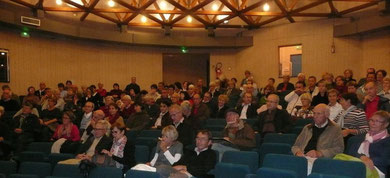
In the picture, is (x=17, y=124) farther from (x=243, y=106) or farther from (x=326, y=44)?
(x=326, y=44)

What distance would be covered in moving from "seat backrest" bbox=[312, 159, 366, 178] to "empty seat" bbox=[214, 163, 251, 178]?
67cm

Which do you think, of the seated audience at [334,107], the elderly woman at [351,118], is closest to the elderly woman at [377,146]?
the elderly woman at [351,118]

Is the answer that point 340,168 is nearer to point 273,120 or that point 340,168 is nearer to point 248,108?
point 273,120

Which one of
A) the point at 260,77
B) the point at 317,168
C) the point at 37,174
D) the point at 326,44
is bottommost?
the point at 37,174

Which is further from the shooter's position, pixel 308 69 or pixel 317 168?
pixel 308 69

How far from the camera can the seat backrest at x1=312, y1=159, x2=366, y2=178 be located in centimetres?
390

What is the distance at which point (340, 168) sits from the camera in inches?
159

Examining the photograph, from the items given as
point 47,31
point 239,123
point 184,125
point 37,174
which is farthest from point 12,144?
point 47,31

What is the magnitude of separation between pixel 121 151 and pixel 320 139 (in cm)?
235

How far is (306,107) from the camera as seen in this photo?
7.20 m

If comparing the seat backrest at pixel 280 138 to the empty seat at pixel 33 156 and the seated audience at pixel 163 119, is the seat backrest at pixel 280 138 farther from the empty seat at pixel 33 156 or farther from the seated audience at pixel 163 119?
the empty seat at pixel 33 156

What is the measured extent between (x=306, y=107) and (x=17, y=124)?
500 centimetres

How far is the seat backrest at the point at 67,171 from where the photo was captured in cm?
518

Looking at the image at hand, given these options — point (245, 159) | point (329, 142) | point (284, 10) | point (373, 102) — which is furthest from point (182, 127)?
point (284, 10)
